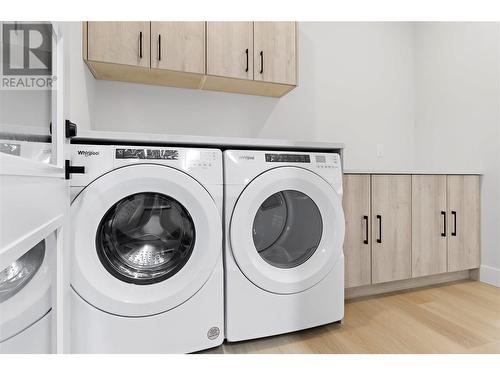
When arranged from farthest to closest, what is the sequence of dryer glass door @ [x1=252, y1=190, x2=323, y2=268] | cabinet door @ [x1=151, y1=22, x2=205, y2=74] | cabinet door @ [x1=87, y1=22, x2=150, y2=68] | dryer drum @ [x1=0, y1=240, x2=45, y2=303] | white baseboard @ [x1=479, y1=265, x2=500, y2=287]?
white baseboard @ [x1=479, y1=265, x2=500, y2=287] < cabinet door @ [x1=151, y1=22, x2=205, y2=74] < cabinet door @ [x1=87, y1=22, x2=150, y2=68] < dryer glass door @ [x1=252, y1=190, x2=323, y2=268] < dryer drum @ [x1=0, y1=240, x2=45, y2=303]

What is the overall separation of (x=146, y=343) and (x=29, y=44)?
3.39 ft

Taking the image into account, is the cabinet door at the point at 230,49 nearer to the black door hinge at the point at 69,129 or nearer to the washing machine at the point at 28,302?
the black door hinge at the point at 69,129

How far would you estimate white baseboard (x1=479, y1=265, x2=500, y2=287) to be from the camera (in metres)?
1.97

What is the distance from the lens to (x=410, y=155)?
2686mm

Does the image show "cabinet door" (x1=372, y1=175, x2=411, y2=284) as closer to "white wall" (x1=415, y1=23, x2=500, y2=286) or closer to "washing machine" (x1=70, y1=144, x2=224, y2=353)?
"white wall" (x1=415, y1=23, x2=500, y2=286)

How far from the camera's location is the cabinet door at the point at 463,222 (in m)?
1.99

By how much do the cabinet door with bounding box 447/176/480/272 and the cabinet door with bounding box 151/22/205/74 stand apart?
72.8 inches

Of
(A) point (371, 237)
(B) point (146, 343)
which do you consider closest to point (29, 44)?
(B) point (146, 343)

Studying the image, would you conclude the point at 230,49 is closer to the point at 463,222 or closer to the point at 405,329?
the point at 405,329

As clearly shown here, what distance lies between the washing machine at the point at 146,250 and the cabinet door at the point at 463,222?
5.61 feet

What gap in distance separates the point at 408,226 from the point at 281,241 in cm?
94

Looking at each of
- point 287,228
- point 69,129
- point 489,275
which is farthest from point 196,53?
point 489,275

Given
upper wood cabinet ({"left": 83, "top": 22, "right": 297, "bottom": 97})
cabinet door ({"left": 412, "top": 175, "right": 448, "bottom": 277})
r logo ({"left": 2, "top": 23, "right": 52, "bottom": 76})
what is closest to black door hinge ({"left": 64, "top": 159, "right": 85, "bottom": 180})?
r logo ({"left": 2, "top": 23, "right": 52, "bottom": 76})
